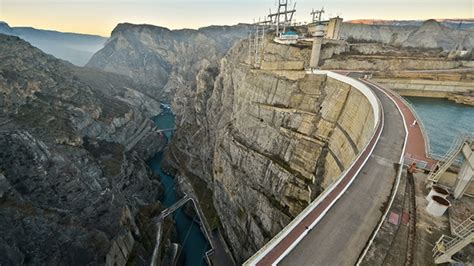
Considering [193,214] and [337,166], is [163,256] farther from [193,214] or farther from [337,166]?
[337,166]

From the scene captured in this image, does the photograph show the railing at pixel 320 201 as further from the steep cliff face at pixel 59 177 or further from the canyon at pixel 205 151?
the steep cliff face at pixel 59 177

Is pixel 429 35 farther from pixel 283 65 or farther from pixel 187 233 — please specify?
pixel 187 233

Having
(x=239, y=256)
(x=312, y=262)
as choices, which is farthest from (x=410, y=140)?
(x=239, y=256)

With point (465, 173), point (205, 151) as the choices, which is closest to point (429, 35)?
point (205, 151)

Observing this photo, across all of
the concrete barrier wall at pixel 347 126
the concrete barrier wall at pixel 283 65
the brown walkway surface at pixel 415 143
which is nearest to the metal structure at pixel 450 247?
the brown walkway surface at pixel 415 143

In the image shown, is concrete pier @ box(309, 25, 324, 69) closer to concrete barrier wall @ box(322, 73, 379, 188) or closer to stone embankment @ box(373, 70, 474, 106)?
concrete barrier wall @ box(322, 73, 379, 188)

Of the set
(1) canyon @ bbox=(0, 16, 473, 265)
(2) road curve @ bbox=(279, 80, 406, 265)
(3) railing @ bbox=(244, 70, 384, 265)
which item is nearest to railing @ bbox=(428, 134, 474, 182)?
(2) road curve @ bbox=(279, 80, 406, 265)
